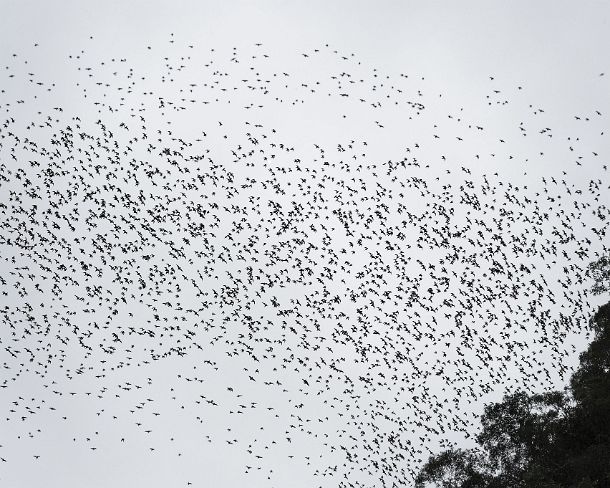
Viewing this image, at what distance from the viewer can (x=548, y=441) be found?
2673 cm

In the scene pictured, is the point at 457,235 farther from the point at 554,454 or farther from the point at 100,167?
the point at 100,167

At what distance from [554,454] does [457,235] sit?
10889 millimetres

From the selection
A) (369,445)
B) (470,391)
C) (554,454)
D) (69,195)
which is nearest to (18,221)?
(69,195)

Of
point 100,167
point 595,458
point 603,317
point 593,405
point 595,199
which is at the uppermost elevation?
point 100,167

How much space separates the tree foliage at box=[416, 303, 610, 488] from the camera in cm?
2386

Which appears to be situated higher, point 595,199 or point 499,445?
point 595,199

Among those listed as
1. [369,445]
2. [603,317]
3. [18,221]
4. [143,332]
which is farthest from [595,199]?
[18,221]

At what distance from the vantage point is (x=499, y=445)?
2819cm

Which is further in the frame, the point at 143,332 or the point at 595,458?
the point at 143,332

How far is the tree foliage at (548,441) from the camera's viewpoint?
23.9 m

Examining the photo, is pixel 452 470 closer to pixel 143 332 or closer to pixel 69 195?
pixel 143 332

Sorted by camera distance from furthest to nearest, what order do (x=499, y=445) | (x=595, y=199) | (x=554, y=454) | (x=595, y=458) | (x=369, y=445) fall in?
1. (x=369, y=445)
2. (x=595, y=199)
3. (x=499, y=445)
4. (x=554, y=454)
5. (x=595, y=458)

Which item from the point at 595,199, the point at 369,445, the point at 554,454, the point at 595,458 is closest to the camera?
the point at 595,458

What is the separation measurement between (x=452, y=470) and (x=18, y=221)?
24488mm
